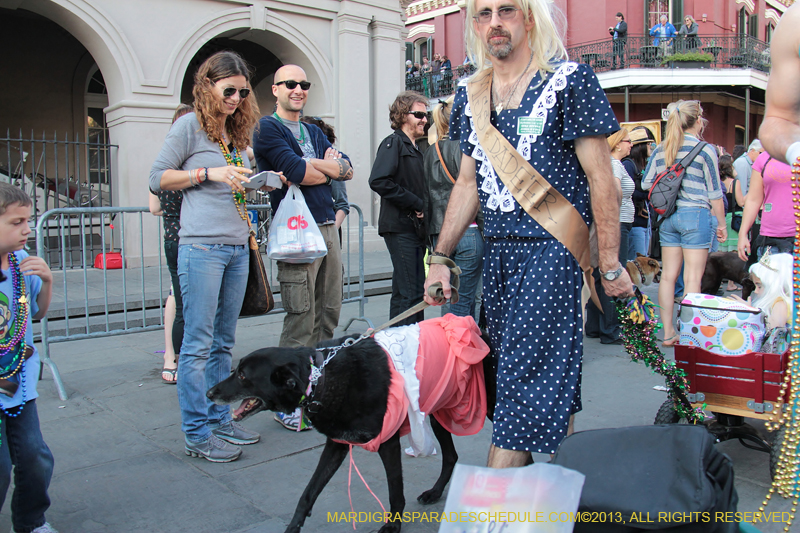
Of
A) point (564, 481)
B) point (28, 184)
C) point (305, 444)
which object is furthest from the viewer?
point (28, 184)

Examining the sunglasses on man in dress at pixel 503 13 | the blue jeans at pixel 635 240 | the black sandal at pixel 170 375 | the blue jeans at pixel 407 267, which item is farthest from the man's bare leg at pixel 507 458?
the blue jeans at pixel 635 240

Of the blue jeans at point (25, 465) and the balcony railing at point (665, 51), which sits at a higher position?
the balcony railing at point (665, 51)

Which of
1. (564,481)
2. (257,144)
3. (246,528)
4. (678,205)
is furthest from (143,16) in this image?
(564,481)

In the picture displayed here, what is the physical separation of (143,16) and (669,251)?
925 cm

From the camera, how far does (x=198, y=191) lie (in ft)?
10.9

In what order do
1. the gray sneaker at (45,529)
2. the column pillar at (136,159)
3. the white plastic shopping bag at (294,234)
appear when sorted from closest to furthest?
the gray sneaker at (45,529), the white plastic shopping bag at (294,234), the column pillar at (136,159)

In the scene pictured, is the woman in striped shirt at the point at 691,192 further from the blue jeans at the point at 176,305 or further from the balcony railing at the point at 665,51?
the balcony railing at the point at 665,51

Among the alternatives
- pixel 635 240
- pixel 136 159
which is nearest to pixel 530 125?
pixel 635 240

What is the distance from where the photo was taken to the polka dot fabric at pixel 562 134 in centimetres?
231

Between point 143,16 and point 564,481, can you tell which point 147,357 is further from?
point 143,16

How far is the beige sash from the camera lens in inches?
93.9

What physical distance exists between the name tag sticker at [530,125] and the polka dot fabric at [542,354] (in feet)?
1.38

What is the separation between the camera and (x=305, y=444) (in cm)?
367

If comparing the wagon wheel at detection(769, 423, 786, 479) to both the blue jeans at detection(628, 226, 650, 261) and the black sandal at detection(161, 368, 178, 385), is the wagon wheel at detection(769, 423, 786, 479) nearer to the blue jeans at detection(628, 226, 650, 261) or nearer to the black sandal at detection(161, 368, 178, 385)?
the black sandal at detection(161, 368, 178, 385)
